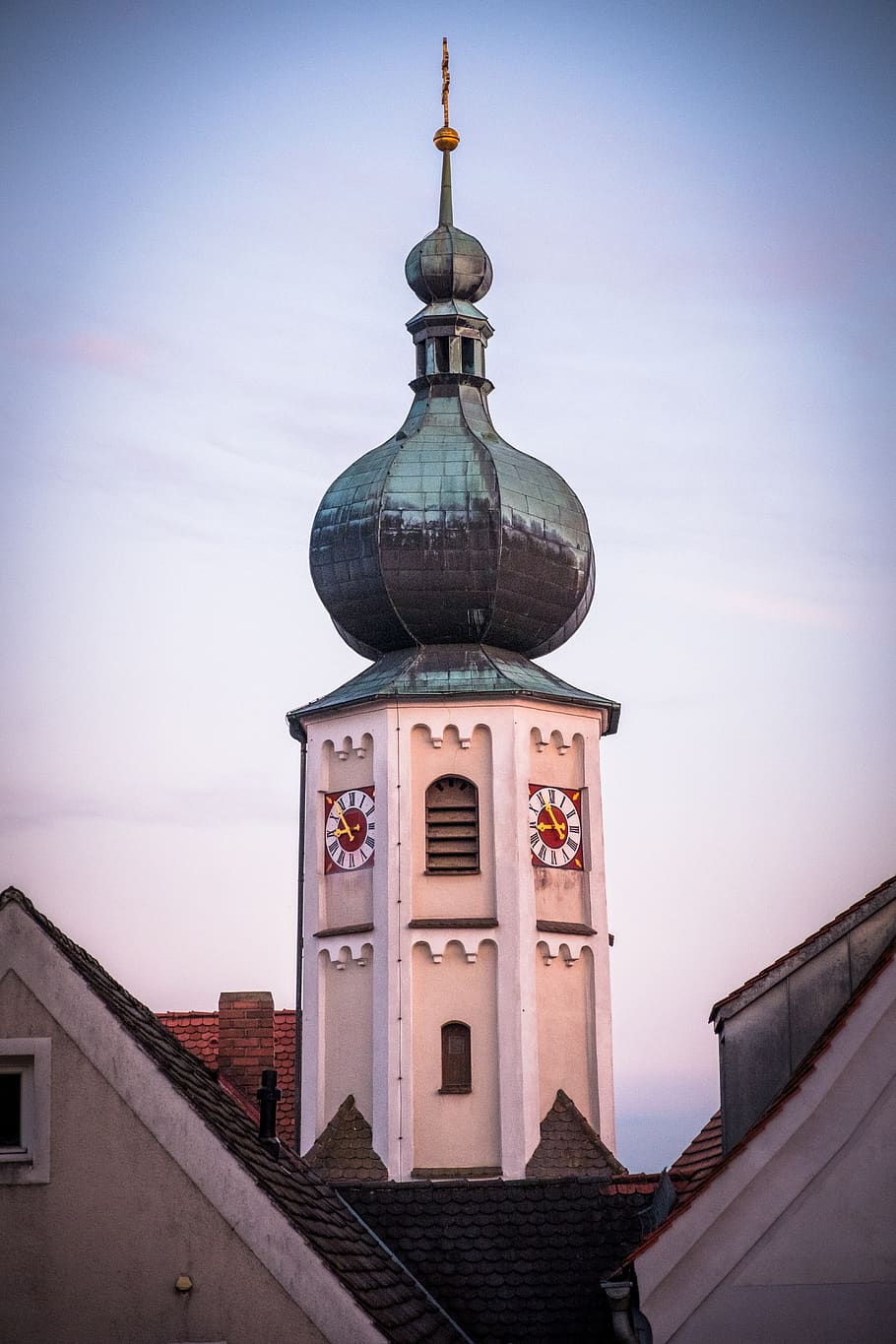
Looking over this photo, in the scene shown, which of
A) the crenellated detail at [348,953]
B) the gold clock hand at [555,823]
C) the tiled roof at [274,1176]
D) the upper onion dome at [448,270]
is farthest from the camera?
the upper onion dome at [448,270]

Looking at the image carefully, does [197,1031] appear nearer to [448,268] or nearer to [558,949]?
[558,949]

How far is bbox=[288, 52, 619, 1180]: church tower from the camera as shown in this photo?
133ft

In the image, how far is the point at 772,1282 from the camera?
21.2 meters

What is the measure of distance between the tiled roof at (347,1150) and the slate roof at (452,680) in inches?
240

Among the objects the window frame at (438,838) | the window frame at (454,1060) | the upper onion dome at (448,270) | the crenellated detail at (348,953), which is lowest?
the window frame at (454,1060)

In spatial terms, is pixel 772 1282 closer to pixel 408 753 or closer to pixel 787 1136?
pixel 787 1136

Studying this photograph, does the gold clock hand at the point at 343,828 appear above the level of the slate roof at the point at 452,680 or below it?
below

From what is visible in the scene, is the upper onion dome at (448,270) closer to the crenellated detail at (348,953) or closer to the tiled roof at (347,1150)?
the crenellated detail at (348,953)

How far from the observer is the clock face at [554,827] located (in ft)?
136

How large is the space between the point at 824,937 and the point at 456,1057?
678 inches

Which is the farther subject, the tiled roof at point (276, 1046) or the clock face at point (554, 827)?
the clock face at point (554, 827)

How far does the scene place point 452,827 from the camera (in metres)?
41.5

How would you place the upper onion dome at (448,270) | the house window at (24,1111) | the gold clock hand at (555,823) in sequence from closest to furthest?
the house window at (24,1111) → the gold clock hand at (555,823) → the upper onion dome at (448,270)

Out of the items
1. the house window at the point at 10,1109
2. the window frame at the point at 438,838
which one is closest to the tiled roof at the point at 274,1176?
the house window at the point at 10,1109
